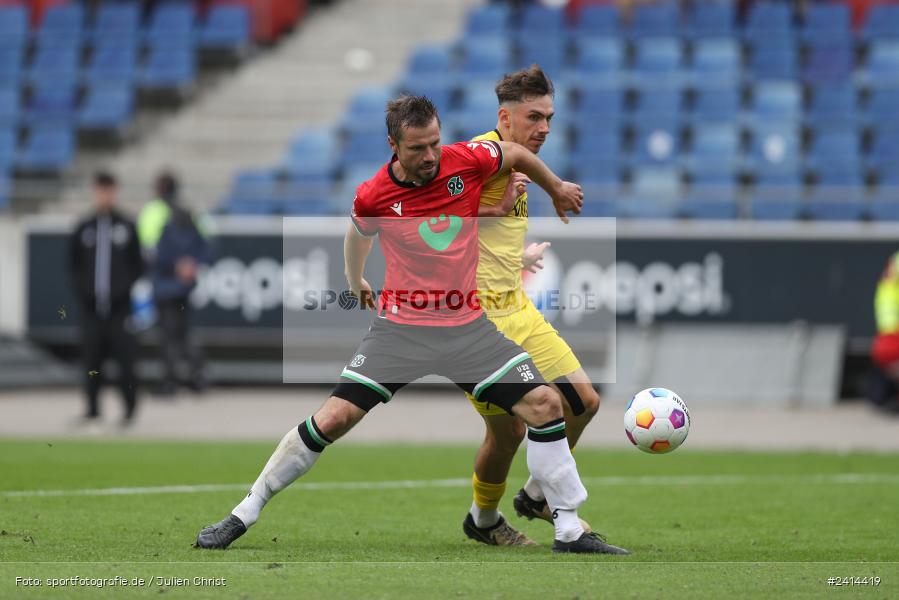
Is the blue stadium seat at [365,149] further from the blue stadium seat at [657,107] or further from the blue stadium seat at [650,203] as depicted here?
the blue stadium seat at [650,203]

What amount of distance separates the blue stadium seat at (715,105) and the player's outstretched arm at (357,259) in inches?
528

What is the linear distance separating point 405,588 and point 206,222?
12.1 meters

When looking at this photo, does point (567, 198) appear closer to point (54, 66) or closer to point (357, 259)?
point (357, 259)

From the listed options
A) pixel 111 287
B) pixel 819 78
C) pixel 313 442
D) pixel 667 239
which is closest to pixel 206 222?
pixel 111 287

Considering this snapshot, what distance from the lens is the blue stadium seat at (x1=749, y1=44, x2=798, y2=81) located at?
20505 millimetres

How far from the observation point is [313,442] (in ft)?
21.6

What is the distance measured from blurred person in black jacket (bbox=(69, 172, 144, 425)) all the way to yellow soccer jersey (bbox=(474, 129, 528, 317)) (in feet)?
23.2

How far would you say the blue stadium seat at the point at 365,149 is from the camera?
19.7m

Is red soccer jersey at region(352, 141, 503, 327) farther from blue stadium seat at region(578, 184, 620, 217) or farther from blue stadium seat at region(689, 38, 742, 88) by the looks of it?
blue stadium seat at region(689, 38, 742, 88)

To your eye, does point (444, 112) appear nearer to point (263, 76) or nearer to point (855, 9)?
point (263, 76)

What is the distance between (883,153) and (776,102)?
187 cm

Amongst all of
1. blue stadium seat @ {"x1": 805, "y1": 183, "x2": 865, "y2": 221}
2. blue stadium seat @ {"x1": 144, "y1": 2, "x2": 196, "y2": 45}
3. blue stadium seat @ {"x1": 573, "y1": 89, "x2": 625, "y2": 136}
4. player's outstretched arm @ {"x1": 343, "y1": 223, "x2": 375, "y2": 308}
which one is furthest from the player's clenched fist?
blue stadium seat @ {"x1": 144, "y1": 2, "x2": 196, "y2": 45}

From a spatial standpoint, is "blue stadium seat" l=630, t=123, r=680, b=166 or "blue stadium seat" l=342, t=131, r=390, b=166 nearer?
"blue stadium seat" l=630, t=123, r=680, b=166

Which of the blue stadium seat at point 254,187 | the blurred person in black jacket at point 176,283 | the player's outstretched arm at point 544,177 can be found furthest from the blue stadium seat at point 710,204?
the player's outstretched arm at point 544,177
